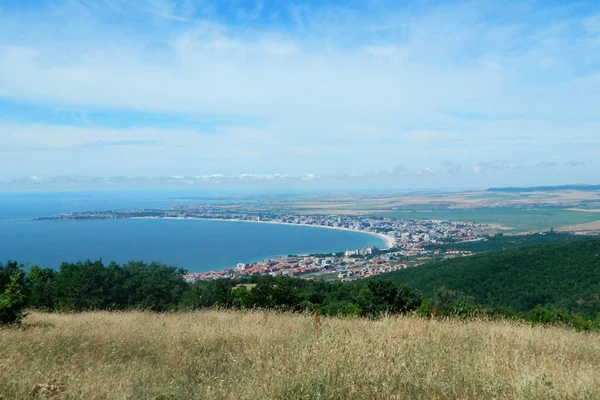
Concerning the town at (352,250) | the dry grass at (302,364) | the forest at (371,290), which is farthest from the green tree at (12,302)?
the town at (352,250)

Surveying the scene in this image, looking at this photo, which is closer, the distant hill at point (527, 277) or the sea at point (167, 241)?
the distant hill at point (527, 277)

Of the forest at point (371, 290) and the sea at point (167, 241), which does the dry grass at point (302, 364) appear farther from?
the sea at point (167, 241)

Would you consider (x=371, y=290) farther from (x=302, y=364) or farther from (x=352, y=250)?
(x=352, y=250)

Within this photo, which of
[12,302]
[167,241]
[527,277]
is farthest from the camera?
[167,241]

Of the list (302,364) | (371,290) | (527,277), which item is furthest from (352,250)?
(302,364)

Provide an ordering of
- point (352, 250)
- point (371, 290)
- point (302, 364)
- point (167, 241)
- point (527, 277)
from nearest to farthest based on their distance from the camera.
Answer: point (302, 364) < point (371, 290) < point (527, 277) < point (352, 250) < point (167, 241)
